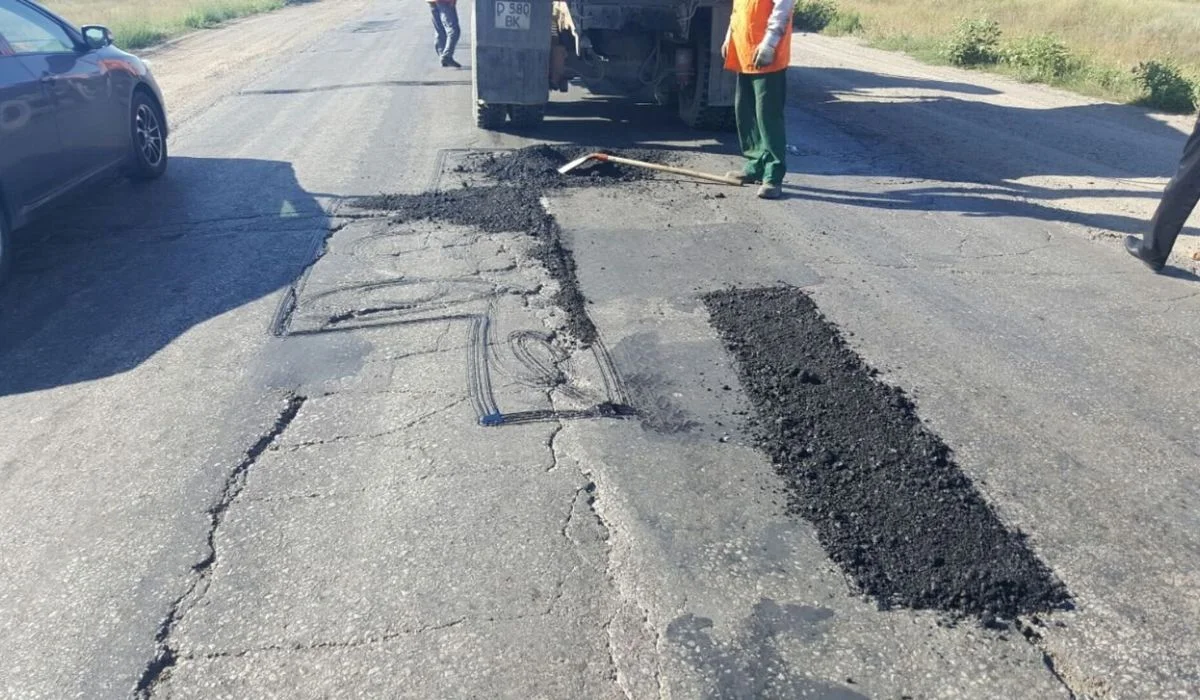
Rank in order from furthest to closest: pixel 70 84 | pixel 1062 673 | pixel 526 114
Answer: pixel 526 114, pixel 70 84, pixel 1062 673

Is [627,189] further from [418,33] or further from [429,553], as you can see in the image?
[418,33]

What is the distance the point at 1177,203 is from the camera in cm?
601

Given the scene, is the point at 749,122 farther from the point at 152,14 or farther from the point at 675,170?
the point at 152,14

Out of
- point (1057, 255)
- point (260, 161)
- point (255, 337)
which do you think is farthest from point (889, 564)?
point (260, 161)

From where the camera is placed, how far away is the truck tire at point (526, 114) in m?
10.4

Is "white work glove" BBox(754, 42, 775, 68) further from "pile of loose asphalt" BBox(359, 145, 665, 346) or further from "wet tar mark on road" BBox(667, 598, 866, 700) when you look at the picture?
"wet tar mark on road" BBox(667, 598, 866, 700)

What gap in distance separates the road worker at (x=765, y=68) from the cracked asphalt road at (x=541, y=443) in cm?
41

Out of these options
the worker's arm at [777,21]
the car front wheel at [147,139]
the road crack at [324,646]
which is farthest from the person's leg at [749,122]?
the road crack at [324,646]

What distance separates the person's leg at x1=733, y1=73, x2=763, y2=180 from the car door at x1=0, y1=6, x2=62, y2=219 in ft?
17.3

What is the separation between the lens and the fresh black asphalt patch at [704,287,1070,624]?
3.21 meters

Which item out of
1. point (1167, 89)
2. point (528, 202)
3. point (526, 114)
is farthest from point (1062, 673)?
point (1167, 89)

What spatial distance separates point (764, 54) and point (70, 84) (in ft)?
17.1

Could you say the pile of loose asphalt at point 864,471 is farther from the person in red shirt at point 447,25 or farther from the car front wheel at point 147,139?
the person in red shirt at point 447,25

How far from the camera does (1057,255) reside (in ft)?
21.5
